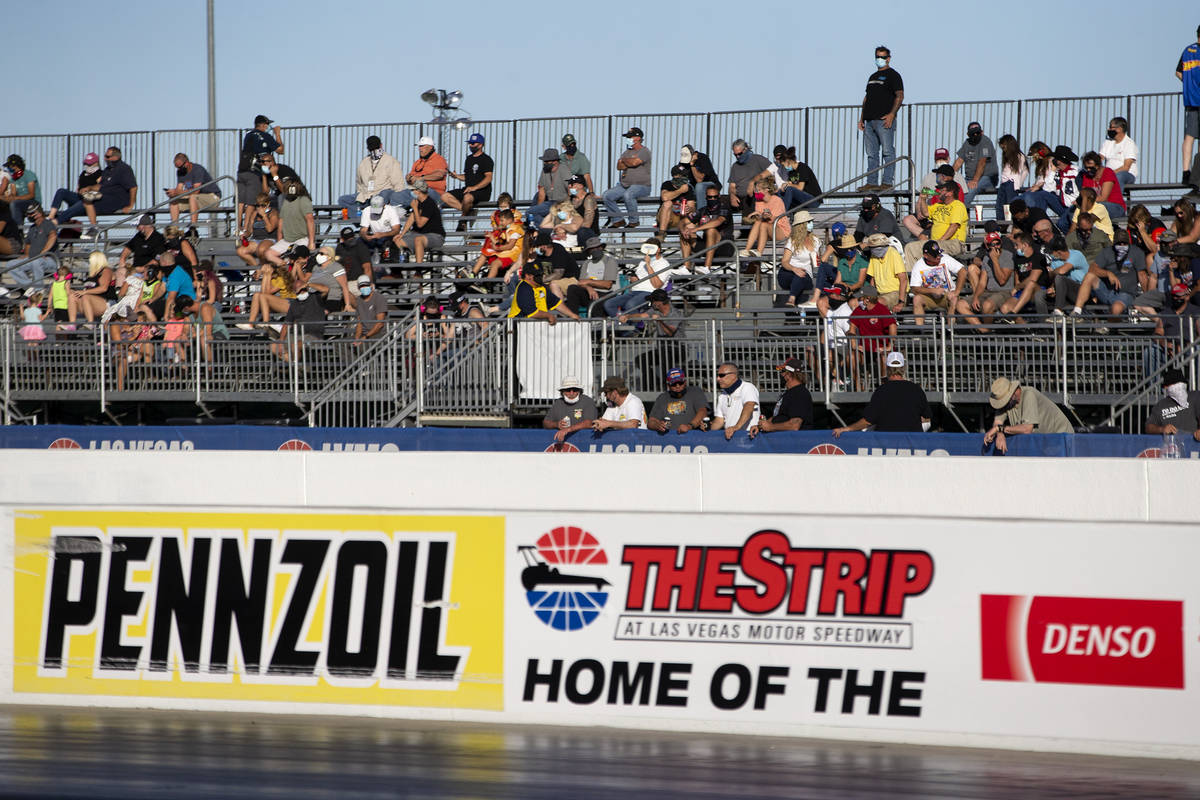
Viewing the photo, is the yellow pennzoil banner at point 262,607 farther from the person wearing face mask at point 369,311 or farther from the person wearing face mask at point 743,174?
the person wearing face mask at point 743,174

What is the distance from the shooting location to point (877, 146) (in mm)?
20078

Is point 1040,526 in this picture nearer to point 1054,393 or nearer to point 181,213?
point 1054,393

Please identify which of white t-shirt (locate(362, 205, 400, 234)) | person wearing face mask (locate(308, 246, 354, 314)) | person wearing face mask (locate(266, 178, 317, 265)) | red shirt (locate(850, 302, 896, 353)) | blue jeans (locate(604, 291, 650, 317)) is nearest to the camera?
red shirt (locate(850, 302, 896, 353))

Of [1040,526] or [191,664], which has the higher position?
[1040,526]

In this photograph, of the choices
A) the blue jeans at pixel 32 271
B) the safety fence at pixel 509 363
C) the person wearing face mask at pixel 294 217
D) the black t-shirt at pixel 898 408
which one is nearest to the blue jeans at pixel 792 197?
the safety fence at pixel 509 363

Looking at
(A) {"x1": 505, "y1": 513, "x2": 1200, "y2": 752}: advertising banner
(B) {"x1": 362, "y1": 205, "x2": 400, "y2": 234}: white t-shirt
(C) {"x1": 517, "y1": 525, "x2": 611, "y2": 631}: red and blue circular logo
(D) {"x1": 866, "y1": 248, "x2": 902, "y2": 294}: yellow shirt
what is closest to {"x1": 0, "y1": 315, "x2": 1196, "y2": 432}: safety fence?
(D) {"x1": 866, "y1": 248, "x2": 902, "y2": 294}: yellow shirt

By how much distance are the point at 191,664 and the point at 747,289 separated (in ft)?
33.5

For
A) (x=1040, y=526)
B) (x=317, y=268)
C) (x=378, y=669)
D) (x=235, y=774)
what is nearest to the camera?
(x=235, y=774)

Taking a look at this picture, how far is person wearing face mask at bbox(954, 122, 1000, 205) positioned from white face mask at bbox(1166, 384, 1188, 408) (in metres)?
6.87

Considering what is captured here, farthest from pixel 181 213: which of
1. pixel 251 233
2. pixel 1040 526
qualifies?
pixel 1040 526

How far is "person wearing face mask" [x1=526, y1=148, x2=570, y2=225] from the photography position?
2075cm

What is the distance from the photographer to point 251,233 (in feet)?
72.3

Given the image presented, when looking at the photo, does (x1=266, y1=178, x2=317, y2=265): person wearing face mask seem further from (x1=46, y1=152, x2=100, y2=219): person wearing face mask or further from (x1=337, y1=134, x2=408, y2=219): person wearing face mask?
(x1=46, y1=152, x2=100, y2=219): person wearing face mask

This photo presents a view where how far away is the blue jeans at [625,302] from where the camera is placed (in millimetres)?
17469
